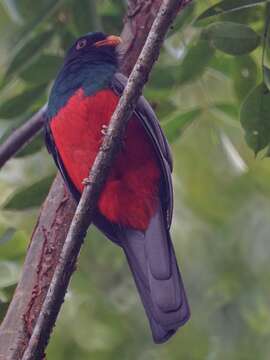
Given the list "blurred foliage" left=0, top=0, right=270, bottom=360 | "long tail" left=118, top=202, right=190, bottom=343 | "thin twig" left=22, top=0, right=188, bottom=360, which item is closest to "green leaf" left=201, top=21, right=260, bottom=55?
"blurred foliage" left=0, top=0, right=270, bottom=360

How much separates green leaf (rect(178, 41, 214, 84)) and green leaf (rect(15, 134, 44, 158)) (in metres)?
0.77

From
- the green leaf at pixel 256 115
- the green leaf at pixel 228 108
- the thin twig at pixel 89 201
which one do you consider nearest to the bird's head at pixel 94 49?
the green leaf at pixel 228 108

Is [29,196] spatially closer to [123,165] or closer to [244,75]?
[123,165]

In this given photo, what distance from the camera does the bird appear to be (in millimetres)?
3396

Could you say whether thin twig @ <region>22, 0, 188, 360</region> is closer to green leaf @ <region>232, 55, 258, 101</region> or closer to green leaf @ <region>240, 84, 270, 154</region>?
green leaf @ <region>240, 84, 270, 154</region>

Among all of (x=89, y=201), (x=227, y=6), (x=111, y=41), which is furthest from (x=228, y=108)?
(x=89, y=201)

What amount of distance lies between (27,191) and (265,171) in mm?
1582

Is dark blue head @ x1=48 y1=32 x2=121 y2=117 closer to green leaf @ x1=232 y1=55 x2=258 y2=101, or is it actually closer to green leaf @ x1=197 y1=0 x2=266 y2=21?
green leaf @ x1=232 y1=55 x2=258 y2=101

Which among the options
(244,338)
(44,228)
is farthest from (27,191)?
A: (244,338)

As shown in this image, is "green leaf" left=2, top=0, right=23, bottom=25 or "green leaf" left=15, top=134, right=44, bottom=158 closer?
"green leaf" left=2, top=0, right=23, bottom=25

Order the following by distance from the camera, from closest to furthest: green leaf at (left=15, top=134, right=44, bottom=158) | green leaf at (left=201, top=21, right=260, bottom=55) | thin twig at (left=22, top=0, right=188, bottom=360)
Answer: thin twig at (left=22, top=0, right=188, bottom=360) → green leaf at (left=201, top=21, right=260, bottom=55) → green leaf at (left=15, top=134, right=44, bottom=158)

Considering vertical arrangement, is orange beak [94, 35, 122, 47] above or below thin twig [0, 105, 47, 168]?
above

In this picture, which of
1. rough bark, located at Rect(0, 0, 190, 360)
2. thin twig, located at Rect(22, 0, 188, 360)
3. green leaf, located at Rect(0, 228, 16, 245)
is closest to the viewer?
thin twig, located at Rect(22, 0, 188, 360)

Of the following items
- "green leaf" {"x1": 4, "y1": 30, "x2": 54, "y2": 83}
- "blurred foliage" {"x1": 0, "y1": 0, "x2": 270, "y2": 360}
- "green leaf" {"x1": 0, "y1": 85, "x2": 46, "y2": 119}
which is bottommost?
"blurred foliage" {"x1": 0, "y1": 0, "x2": 270, "y2": 360}
